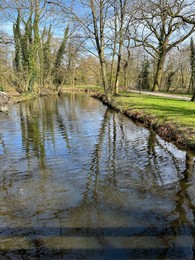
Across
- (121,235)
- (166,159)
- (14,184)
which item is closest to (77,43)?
(166,159)

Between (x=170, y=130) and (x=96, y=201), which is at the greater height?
(x=170, y=130)

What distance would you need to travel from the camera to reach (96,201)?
545cm

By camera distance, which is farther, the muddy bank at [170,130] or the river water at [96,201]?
the muddy bank at [170,130]

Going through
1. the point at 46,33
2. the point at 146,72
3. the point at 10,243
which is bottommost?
the point at 10,243

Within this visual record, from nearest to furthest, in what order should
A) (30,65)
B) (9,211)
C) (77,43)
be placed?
1. (9,211)
2. (77,43)
3. (30,65)

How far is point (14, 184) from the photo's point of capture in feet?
21.0

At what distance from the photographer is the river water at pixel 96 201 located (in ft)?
13.1

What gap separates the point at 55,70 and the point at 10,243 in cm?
4620

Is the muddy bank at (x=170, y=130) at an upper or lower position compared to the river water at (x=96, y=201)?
upper

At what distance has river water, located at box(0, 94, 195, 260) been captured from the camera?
400cm

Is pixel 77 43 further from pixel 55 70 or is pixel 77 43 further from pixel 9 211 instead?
pixel 55 70

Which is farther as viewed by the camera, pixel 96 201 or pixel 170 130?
pixel 170 130

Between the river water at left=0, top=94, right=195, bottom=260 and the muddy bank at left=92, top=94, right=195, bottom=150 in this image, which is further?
the muddy bank at left=92, top=94, right=195, bottom=150

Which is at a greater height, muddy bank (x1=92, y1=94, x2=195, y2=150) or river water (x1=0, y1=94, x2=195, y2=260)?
muddy bank (x1=92, y1=94, x2=195, y2=150)
